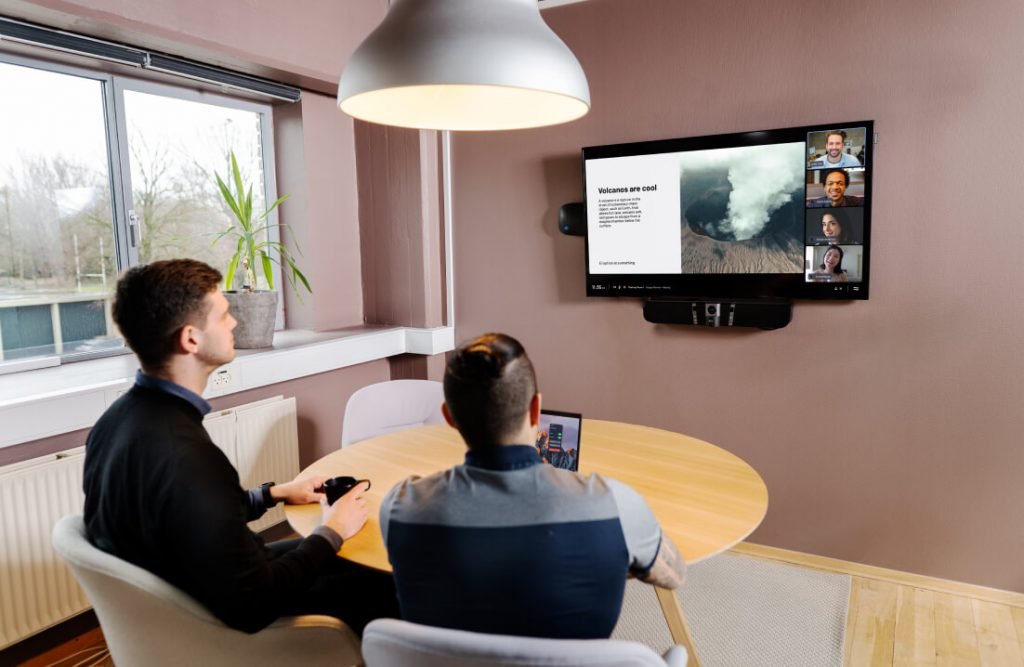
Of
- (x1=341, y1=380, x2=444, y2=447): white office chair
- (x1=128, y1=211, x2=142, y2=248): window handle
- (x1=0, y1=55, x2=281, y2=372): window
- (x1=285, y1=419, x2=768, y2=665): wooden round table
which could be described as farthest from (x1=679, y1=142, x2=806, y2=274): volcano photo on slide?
(x1=128, y1=211, x2=142, y2=248): window handle

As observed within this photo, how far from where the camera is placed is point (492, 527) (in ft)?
3.52

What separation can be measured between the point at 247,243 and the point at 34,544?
145cm

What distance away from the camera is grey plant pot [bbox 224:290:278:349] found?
3.02m

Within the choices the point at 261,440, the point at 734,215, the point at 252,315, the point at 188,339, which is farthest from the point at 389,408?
the point at 734,215

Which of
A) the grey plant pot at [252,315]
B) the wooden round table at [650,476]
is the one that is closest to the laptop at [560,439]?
the wooden round table at [650,476]

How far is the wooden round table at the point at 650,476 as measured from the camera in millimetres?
1599

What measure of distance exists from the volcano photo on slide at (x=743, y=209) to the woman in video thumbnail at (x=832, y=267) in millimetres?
80

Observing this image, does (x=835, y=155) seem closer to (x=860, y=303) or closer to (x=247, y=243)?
(x=860, y=303)

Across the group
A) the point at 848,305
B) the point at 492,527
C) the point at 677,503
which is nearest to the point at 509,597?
the point at 492,527

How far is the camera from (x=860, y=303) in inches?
110

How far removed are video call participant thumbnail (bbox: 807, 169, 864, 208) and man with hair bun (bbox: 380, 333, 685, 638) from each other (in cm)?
A: 201

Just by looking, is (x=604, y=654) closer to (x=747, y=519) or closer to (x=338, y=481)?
(x=747, y=519)

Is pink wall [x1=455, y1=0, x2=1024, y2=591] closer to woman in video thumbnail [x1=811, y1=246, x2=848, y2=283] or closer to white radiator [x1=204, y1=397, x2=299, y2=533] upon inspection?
woman in video thumbnail [x1=811, y1=246, x2=848, y2=283]

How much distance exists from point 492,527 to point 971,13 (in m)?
2.70
